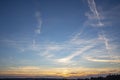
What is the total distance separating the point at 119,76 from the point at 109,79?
8.68 metres

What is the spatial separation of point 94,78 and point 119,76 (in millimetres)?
37401

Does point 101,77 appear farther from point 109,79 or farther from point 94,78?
point 109,79

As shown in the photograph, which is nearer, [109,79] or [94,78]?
[109,79]

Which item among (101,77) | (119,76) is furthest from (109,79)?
(101,77)

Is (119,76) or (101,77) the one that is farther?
(101,77)

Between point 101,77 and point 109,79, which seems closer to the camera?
point 109,79

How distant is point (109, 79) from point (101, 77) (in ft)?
73.7

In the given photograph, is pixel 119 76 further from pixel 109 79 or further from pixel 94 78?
pixel 94 78

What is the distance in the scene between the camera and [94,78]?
194000mm

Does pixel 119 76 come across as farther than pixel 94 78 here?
No

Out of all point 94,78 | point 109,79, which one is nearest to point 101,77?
point 94,78

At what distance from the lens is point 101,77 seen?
187 metres

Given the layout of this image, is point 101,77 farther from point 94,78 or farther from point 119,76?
point 119,76
